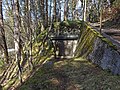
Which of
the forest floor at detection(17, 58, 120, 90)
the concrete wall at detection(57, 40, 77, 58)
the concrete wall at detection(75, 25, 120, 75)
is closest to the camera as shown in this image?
the forest floor at detection(17, 58, 120, 90)

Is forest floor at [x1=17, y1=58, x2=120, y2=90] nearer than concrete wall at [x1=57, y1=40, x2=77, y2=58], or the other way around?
forest floor at [x1=17, y1=58, x2=120, y2=90]

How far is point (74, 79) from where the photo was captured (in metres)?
9.64

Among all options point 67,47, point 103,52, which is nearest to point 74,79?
point 103,52

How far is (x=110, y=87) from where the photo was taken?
26.3 ft

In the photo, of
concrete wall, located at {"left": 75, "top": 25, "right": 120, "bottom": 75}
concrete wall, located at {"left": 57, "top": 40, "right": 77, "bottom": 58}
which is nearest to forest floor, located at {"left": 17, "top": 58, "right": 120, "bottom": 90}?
concrete wall, located at {"left": 75, "top": 25, "right": 120, "bottom": 75}

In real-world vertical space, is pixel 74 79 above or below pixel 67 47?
below

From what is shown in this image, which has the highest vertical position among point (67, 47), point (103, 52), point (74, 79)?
point (103, 52)

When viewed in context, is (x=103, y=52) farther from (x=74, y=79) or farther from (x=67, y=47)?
(x=67, y=47)

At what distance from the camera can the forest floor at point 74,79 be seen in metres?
8.48

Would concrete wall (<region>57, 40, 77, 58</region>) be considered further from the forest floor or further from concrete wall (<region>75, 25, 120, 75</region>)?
the forest floor

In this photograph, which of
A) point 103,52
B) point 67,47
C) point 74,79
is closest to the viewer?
point 74,79

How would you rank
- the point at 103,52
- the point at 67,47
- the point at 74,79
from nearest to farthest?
the point at 74,79, the point at 103,52, the point at 67,47

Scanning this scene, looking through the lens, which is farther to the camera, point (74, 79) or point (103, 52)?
point (103, 52)

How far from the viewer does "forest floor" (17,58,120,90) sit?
8477 millimetres
